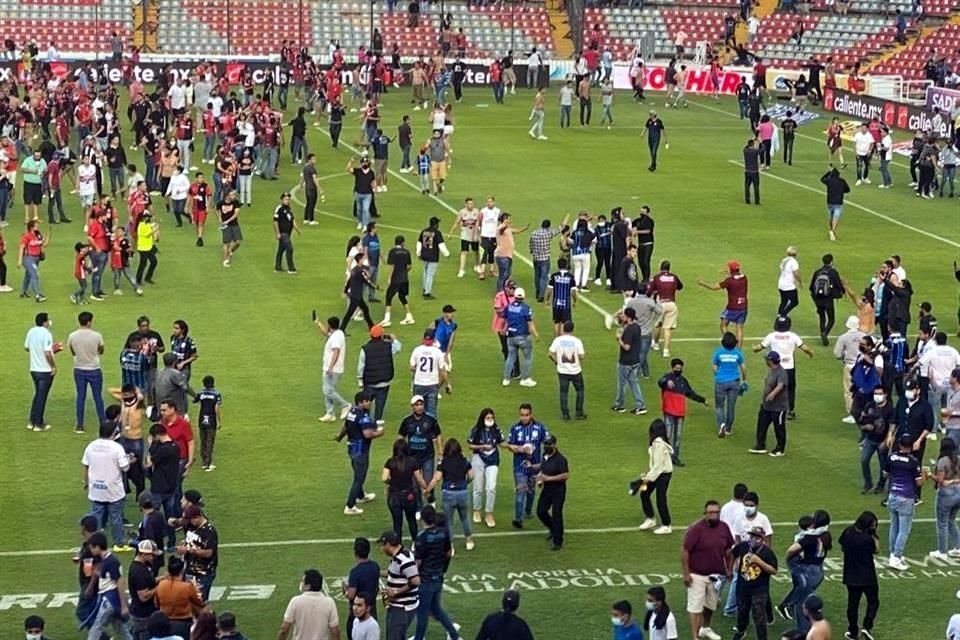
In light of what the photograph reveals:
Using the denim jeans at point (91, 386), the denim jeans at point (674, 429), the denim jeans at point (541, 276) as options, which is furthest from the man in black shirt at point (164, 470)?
the denim jeans at point (541, 276)

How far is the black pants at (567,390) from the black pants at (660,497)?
178 inches

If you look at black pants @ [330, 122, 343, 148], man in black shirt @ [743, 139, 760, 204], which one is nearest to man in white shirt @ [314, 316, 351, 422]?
man in black shirt @ [743, 139, 760, 204]

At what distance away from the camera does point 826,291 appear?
31672 millimetres

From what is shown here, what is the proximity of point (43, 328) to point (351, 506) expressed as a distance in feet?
19.6

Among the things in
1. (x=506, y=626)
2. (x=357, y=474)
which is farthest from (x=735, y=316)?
(x=506, y=626)

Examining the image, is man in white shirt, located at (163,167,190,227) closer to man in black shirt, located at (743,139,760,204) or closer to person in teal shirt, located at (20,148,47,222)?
person in teal shirt, located at (20,148,47,222)

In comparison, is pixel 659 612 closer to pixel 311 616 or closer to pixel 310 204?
pixel 311 616

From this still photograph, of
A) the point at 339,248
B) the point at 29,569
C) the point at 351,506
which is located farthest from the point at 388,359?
the point at 339,248

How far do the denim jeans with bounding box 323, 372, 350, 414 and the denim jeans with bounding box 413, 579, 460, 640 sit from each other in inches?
326

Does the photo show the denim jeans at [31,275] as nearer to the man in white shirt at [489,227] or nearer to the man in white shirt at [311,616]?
the man in white shirt at [489,227]

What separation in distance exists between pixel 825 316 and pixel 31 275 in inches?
574

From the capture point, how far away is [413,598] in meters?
18.5

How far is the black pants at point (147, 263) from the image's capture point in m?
35.7

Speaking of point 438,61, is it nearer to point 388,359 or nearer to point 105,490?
point 388,359
